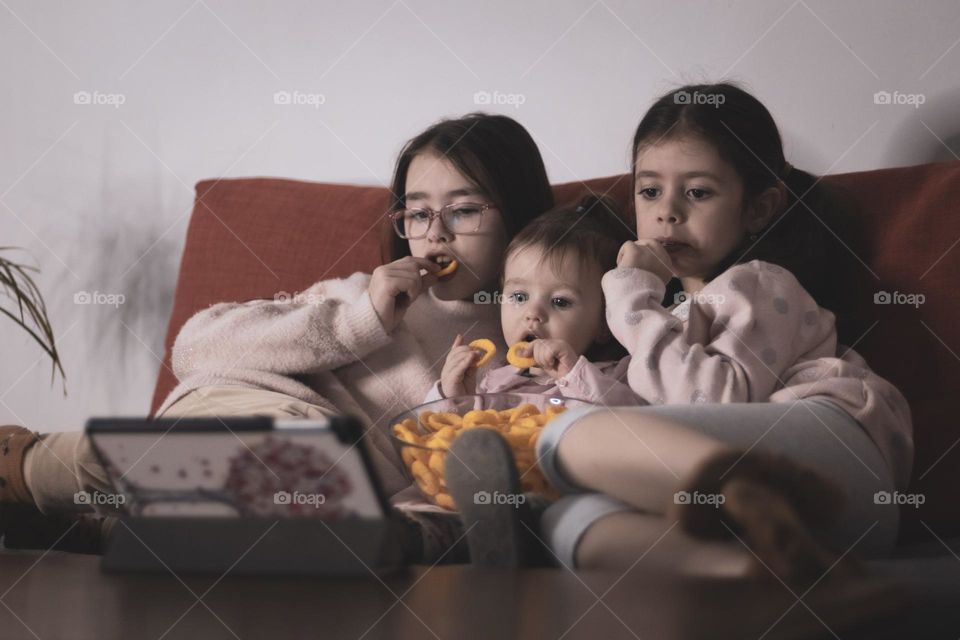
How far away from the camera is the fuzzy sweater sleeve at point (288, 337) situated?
1475mm

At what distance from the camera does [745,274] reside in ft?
4.13

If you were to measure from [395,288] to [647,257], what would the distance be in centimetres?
36

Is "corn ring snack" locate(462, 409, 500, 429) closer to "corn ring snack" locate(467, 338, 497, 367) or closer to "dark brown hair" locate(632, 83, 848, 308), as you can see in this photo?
"corn ring snack" locate(467, 338, 497, 367)

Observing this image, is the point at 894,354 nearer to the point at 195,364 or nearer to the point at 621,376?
the point at 621,376

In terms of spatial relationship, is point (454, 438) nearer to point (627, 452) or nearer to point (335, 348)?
point (627, 452)

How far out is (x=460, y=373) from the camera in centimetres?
136

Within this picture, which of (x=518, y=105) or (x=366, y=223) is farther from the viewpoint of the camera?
(x=518, y=105)

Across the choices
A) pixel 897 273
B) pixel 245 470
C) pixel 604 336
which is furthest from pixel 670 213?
pixel 245 470

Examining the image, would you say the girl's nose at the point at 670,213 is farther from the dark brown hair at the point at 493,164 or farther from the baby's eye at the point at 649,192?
the dark brown hair at the point at 493,164

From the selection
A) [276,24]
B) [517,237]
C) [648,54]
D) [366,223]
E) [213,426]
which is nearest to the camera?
[213,426]

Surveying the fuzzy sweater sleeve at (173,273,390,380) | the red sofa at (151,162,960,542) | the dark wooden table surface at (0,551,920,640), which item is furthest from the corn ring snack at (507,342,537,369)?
the dark wooden table surface at (0,551,920,640)

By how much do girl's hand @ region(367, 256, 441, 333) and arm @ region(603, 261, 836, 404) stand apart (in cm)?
31

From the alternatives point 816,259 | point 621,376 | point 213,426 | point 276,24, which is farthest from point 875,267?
point 276,24

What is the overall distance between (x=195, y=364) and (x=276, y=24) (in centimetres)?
90
